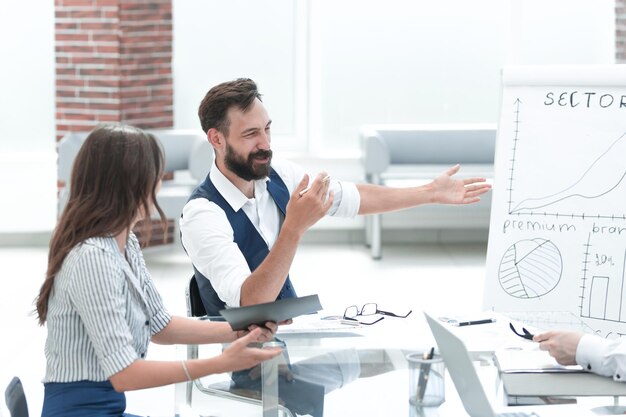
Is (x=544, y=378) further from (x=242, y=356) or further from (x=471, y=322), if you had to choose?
(x=242, y=356)

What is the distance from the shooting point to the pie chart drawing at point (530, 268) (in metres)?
3.82

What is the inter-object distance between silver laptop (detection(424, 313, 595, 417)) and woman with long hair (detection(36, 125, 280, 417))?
45cm

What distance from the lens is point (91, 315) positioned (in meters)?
2.51

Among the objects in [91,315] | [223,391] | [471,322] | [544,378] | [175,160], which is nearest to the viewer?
[91,315]

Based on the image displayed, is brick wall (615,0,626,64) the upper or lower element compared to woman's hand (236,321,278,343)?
upper

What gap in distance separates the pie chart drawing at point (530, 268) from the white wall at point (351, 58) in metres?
5.19

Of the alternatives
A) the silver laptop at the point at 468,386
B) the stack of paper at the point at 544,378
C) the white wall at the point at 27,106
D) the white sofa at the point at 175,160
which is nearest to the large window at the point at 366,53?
the white sofa at the point at 175,160

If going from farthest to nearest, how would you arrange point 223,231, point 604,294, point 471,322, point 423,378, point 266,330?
point 604,294 < point 223,231 < point 471,322 < point 266,330 < point 423,378

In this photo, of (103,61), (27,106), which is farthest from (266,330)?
(27,106)

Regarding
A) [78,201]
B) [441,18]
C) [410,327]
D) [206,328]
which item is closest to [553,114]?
[410,327]

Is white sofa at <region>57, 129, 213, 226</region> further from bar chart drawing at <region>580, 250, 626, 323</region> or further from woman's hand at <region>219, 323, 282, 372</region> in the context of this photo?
woman's hand at <region>219, 323, 282, 372</region>

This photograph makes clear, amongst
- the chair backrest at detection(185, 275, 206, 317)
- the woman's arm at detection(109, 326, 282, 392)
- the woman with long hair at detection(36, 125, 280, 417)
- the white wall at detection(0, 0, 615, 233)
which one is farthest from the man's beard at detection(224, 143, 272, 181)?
the white wall at detection(0, 0, 615, 233)

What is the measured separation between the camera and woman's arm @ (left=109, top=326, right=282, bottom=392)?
2531mm

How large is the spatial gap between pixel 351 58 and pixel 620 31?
2273 millimetres
